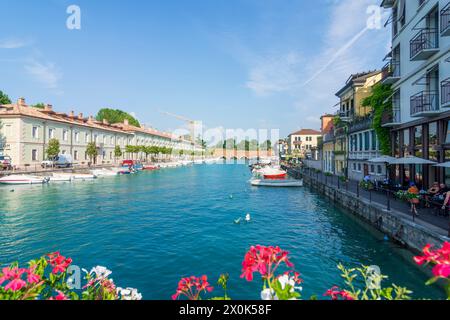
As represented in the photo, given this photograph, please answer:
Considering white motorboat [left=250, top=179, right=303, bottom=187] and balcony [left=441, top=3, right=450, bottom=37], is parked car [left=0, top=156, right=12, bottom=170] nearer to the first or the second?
white motorboat [left=250, top=179, right=303, bottom=187]

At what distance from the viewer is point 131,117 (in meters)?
117

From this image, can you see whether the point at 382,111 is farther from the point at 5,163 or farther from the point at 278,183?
the point at 5,163

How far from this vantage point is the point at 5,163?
41875 mm

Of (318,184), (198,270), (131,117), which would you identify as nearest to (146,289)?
(198,270)

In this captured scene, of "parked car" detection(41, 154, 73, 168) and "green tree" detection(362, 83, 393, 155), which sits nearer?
"green tree" detection(362, 83, 393, 155)

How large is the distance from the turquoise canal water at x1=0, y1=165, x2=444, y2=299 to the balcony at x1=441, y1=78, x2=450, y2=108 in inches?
341

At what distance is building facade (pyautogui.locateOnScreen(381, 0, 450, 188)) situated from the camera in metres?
15.2

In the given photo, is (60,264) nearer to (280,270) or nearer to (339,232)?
(280,270)

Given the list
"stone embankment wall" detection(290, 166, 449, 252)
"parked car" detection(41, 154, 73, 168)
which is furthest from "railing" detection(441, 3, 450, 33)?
"parked car" detection(41, 154, 73, 168)

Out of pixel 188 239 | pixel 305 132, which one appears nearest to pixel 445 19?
pixel 188 239

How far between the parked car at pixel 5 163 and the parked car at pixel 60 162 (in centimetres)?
509

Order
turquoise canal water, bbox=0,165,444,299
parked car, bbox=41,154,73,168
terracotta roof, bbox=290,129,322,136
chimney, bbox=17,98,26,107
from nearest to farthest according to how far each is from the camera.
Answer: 1. turquoise canal water, bbox=0,165,444,299
2. parked car, bbox=41,154,73,168
3. chimney, bbox=17,98,26,107
4. terracotta roof, bbox=290,129,322,136

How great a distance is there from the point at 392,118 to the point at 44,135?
5899cm

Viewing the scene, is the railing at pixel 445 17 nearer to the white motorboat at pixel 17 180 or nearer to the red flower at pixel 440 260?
the red flower at pixel 440 260
